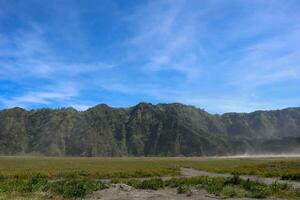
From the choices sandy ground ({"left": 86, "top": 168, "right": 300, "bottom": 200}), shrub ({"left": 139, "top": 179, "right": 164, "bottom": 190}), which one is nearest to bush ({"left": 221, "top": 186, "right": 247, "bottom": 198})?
sandy ground ({"left": 86, "top": 168, "right": 300, "bottom": 200})

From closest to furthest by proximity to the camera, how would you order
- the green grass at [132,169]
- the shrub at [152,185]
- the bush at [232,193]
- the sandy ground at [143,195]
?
the sandy ground at [143,195] → the bush at [232,193] → the shrub at [152,185] → the green grass at [132,169]

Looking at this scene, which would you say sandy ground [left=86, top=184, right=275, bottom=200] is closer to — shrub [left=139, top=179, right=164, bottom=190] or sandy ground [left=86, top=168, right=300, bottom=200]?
sandy ground [left=86, top=168, right=300, bottom=200]

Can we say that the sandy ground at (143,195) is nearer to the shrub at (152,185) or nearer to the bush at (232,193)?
the bush at (232,193)

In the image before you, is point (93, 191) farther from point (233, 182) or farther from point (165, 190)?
point (233, 182)

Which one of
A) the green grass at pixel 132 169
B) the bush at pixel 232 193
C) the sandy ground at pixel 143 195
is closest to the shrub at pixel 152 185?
the sandy ground at pixel 143 195

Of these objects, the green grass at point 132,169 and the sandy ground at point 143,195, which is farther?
the green grass at point 132,169

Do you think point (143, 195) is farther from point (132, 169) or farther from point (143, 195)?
point (132, 169)

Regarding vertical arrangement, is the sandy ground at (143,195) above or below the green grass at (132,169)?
below

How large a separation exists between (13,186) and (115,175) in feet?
70.0

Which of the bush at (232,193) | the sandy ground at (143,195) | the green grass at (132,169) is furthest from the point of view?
the green grass at (132,169)

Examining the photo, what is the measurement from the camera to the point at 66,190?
30406mm

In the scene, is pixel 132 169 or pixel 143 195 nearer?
pixel 143 195

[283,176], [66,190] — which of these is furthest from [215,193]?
[283,176]

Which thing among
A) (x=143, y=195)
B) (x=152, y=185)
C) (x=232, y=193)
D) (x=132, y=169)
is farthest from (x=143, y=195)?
(x=132, y=169)
